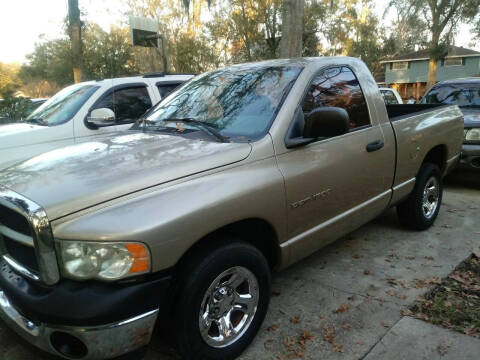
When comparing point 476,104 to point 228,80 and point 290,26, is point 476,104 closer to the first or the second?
point 290,26

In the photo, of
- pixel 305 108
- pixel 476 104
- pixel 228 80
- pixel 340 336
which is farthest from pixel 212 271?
pixel 476 104

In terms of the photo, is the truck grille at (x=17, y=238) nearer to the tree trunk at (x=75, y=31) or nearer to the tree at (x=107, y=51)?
the tree trunk at (x=75, y=31)

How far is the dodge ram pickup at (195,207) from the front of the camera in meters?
1.97

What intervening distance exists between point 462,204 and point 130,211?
17.0 ft

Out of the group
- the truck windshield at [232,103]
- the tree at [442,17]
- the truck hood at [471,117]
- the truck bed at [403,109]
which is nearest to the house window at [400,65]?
the tree at [442,17]

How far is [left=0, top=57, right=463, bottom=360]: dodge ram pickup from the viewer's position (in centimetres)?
197

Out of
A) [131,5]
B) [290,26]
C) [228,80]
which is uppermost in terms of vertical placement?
[131,5]

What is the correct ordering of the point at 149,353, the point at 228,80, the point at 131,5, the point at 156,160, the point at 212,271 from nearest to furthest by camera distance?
the point at 212,271 < the point at 156,160 < the point at 149,353 < the point at 228,80 < the point at 131,5

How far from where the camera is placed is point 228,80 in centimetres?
348

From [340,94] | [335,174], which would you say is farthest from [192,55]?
[335,174]

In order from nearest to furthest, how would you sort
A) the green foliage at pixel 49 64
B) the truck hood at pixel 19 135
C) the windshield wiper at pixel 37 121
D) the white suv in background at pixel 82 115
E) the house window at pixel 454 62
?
the truck hood at pixel 19 135 → the white suv in background at pixel 82 115 → the windshield wiper at pixel 37 121 → the green foliage at pixel 49 64 → the house window at pixel 454 62

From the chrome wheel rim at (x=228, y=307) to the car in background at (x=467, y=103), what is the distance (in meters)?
5.10

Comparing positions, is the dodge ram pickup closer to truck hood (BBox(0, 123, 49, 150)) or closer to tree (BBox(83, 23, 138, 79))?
truck hood (BBox(0, 123, 49, 150))

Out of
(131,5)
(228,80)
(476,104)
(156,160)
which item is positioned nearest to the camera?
(156,160)
